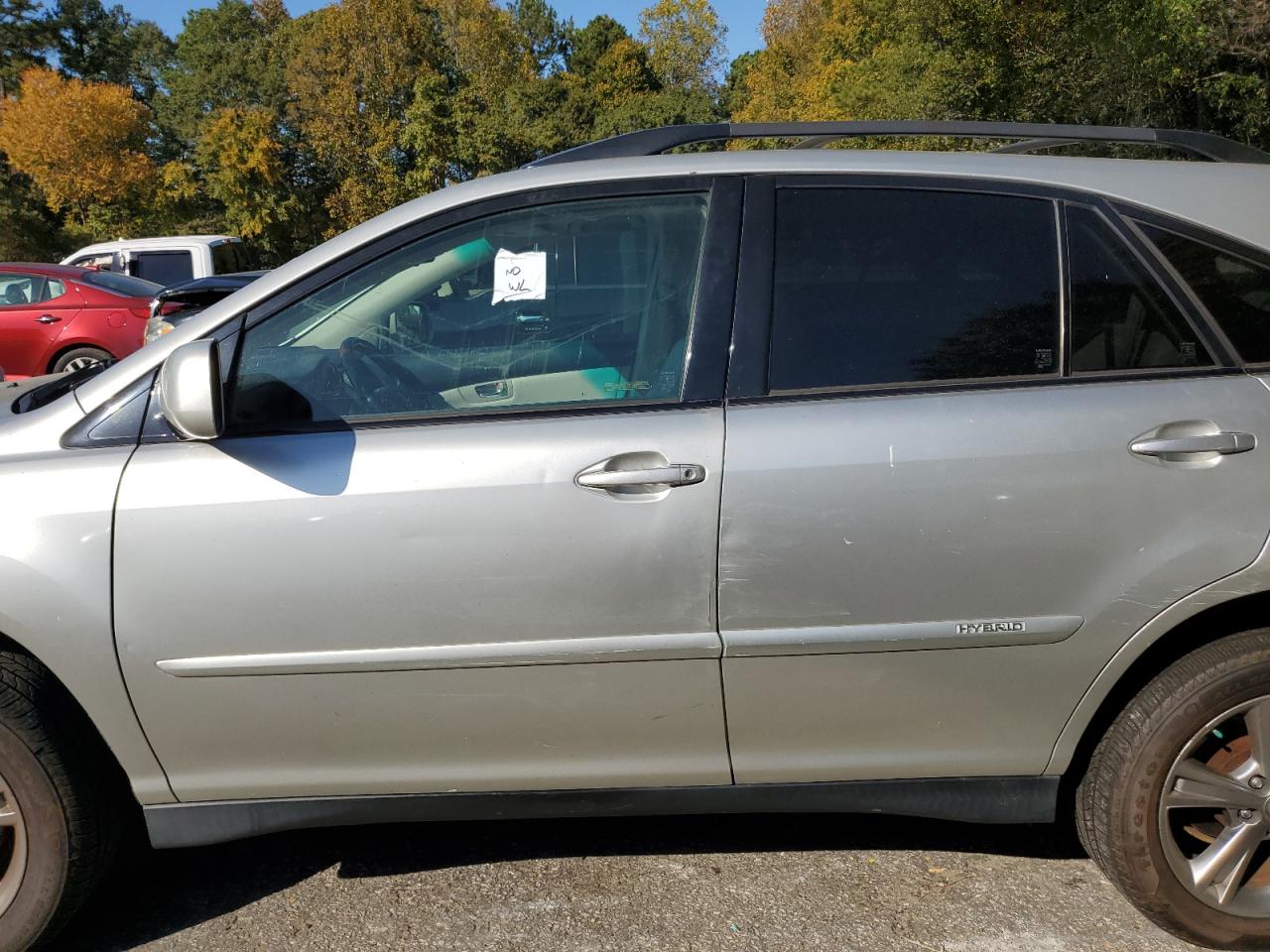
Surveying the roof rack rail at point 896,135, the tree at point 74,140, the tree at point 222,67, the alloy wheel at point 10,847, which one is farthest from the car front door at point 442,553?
the tree at point 222,67

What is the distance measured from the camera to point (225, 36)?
198ft

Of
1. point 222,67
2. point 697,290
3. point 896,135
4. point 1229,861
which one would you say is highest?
point 222,67

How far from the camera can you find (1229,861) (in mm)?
2527

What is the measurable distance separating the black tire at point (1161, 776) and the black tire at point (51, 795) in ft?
7.49

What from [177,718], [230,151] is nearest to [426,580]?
[177,718]

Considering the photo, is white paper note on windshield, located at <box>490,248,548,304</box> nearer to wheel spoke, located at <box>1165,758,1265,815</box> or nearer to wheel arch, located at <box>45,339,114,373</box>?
wheel spoke, located at <box>1165,758,1265,815</box>

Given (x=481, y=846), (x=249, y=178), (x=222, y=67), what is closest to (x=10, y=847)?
(x=481, y=846)

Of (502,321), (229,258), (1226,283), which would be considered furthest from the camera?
(229,258)

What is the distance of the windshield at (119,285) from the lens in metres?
11.5

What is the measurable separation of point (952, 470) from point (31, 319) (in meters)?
11.2

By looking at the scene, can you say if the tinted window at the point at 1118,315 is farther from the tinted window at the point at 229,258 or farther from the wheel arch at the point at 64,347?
the tinted window at the point at 229,258

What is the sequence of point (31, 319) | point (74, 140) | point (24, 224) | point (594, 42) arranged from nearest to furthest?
1. point (31, 319)
2. point (74, 140)
3. point (24, 224)
4. point (594, 42)

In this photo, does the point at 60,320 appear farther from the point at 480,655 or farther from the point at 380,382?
the point at 480,655

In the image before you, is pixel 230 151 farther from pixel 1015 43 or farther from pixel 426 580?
pixel 426 580
